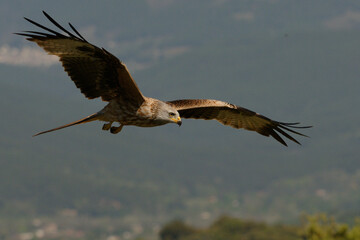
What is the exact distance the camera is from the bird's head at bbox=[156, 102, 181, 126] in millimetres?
11598

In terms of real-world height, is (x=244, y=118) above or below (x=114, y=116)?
above

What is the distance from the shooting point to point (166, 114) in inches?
459

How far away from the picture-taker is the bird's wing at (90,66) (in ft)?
36.7

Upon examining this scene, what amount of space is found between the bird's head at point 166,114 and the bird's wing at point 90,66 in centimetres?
40

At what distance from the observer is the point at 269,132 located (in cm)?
1495

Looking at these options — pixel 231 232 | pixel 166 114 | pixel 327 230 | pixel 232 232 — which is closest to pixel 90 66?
pixel 166 114

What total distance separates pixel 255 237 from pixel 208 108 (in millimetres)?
96066

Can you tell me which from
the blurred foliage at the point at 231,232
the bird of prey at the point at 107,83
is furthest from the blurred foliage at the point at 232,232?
the bird of prey at the point at 107,83

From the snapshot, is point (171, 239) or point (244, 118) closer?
point (244, 118)

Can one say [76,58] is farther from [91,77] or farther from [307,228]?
[307,228]

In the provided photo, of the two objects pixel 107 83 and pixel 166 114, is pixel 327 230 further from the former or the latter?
pixel 107 83

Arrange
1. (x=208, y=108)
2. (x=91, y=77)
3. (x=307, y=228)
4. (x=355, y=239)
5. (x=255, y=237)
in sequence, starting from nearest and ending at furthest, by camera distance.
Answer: (x=91, y=77)
(x=208, y=108)
(x=355, y=239)
(x=307, y=228)
(x=255, y=237)

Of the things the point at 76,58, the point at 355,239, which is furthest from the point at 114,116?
the point at 355,239

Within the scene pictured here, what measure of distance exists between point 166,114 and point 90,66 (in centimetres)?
162
